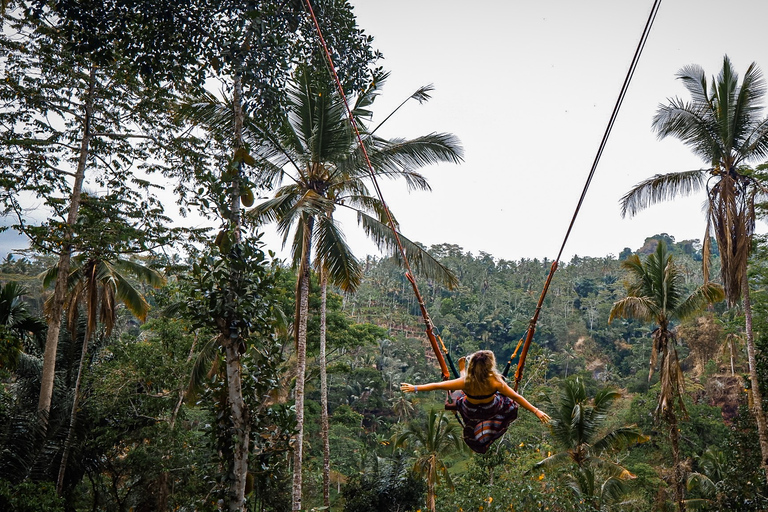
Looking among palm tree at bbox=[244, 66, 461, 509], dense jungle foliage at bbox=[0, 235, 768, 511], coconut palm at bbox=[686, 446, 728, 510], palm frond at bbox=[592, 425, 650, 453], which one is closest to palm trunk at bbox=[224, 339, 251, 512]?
dense jungle foliage at bbox=[0, 235, 768, 511]

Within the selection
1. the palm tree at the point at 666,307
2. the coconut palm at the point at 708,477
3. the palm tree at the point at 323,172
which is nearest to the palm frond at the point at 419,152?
the palm tree at the point at 323,172

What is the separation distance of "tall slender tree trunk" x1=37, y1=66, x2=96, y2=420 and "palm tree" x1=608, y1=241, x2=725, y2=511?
10.0 m

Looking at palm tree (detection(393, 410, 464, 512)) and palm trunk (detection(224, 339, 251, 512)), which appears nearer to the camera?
palm trunk (detection(224, 339, 251, 512))

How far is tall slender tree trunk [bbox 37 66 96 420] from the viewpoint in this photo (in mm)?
7684

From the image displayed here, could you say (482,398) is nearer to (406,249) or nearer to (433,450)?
(406,249)

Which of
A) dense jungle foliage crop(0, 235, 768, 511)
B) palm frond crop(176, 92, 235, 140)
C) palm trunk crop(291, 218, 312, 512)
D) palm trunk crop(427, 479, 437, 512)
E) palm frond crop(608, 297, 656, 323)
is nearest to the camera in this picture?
dense jungle foliage crop(0, 235, 768, 511)

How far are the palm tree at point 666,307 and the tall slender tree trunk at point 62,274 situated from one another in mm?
10041

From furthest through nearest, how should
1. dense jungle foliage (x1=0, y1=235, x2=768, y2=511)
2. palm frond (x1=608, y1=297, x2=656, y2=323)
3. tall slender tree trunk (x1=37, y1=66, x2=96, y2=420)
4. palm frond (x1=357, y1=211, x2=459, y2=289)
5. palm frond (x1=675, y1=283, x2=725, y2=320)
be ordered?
palm frond (x1=608, y1=297, x2=656, y2=323) → palm frond (x1=675, y1=283, x2=725, y2=320) → palm frond (x1=357, y1=211, x2=459, y2=289) → tall slender tree trunk (x1=37, y1=66, x2=96, y2=420) → dense jungle foliage (x1=0, y1=235, x2=768, y2=511)

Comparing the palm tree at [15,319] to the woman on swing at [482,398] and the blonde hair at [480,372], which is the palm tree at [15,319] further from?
the blonde hair at [480,372]

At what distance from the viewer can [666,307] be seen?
1148 centimetres

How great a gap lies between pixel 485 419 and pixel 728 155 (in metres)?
8.47

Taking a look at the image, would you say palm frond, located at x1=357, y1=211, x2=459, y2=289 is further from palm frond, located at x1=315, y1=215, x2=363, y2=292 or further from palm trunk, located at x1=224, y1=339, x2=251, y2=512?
palm trunk, located at x1=224, y1=339, x2=251, y2=512

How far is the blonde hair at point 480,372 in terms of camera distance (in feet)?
13.8

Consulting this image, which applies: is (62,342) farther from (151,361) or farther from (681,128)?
(681,128)
